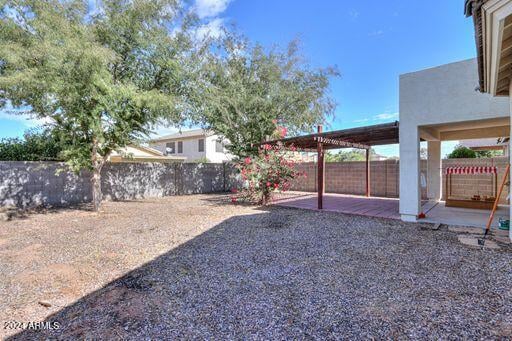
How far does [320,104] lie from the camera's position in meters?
13.0

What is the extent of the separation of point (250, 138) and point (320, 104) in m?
3.96

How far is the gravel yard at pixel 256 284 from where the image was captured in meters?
2.45

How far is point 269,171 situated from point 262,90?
5.03m

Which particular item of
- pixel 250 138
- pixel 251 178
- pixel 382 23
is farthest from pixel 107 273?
pixel 382 23

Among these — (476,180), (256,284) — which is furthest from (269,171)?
(476,180)

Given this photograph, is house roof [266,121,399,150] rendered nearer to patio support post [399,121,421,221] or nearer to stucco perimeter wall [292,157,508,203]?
patio support post [399,121,421,221]

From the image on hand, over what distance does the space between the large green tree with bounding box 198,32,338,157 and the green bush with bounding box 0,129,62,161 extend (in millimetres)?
6286

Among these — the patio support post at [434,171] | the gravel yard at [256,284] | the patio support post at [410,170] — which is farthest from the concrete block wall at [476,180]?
the gravel yard at [256,284]

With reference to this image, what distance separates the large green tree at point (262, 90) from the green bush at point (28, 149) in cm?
629

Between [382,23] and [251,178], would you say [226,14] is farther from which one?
[251,178]

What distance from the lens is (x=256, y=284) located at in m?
3.34

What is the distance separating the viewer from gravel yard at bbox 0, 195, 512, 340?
245 centimetres

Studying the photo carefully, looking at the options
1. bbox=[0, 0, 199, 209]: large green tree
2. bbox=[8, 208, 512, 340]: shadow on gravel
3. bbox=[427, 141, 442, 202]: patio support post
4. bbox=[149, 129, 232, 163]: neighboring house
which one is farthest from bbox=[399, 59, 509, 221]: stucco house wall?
bbox=[149, 129, 232, 163]: neighboring house

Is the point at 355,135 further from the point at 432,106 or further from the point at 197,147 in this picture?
the point at 197,147
